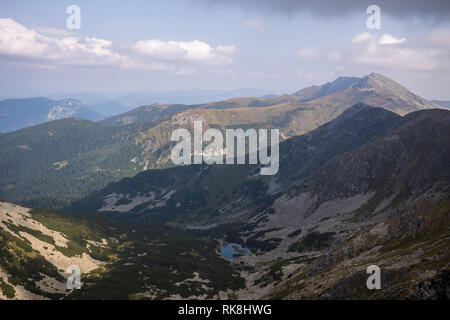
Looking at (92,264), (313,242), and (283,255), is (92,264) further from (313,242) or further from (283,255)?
(313,242)

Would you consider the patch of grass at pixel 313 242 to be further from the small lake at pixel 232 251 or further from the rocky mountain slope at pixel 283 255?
the small lake at pixel 232 251

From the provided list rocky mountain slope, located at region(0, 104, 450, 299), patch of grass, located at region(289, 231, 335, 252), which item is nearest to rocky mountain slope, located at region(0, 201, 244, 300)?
rocky mountain slope, located at region(0, 104, 450, 299)

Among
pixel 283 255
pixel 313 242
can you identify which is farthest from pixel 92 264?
pixel 313 242

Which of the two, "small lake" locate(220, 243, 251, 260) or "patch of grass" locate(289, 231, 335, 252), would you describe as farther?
"small lake" locate(220, 243, 251, 260)

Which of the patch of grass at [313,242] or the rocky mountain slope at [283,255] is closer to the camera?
the rocky mountain slope at [283,255]

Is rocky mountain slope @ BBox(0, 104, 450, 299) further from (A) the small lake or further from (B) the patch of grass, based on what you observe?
(A) the small lake

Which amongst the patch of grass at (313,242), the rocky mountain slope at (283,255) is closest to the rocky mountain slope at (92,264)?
the rocky mountain slope at (283,255)

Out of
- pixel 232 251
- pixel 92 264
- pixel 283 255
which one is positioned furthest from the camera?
pixel 232 251
